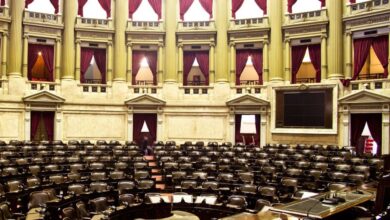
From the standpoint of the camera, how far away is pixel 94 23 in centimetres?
2091

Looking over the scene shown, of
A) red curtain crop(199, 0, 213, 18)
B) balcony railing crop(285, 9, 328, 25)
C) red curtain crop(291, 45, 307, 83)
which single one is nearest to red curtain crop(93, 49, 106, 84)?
red curtain crop(199, 0, 213, 18)

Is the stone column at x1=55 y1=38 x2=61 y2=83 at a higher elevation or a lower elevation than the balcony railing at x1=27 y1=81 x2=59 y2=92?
higher

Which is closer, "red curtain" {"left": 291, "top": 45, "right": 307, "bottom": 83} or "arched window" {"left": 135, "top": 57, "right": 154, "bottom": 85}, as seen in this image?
"red curtain" {"left": 291, "top": 45, "right": 307, "bottom": 83}

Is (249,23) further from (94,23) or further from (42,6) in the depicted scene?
(42,6)

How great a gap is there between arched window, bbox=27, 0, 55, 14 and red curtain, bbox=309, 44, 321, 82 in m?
13.7

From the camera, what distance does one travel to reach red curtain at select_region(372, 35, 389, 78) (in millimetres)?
17688

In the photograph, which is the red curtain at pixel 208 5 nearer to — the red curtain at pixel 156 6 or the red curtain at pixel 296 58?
the red curtain at pixel 156 6

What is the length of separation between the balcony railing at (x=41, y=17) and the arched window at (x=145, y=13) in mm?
4064

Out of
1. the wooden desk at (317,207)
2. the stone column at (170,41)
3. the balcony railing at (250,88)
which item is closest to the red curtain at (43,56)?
the stone column at (170,41)

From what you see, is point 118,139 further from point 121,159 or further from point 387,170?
point 387,170

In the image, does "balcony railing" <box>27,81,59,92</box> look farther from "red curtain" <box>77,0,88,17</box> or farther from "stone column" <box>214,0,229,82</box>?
"stone column" <box>214,0,229,82</box>

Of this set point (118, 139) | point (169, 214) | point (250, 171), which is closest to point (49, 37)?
point (118, 139)

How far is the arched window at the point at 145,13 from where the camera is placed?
21516 mm

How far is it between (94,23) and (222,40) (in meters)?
7.01
